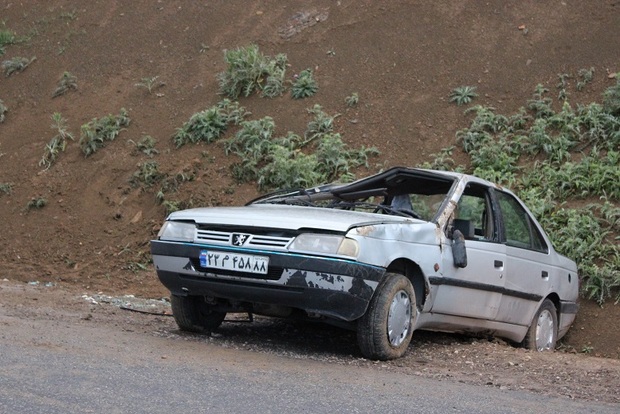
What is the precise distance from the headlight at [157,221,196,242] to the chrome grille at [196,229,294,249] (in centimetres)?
8

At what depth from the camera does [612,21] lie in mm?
14562

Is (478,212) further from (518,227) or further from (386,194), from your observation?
(386,194)

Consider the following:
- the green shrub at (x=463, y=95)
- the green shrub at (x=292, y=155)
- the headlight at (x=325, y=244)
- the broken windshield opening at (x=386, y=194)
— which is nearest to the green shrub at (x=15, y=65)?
the green shrub at (x=292, y=155)

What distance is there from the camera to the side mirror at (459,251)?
7309 millimetres

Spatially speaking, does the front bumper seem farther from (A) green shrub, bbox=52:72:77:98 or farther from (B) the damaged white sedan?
(A) green shrub, bbox=52:72:77:98

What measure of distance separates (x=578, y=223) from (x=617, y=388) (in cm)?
443

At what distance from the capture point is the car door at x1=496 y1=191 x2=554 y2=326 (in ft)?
26.2

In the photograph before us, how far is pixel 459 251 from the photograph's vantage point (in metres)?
7.31

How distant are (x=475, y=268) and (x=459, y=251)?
0.99 feet

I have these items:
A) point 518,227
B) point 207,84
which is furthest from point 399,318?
point 207,84

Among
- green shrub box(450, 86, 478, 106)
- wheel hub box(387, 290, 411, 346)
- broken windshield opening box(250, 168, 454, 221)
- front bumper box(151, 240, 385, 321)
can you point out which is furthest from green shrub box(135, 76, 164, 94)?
wheel hub box(387, 290, 411, 346)

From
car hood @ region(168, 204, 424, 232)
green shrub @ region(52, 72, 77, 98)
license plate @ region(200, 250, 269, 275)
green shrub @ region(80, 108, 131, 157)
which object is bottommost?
license plate @ region(200, 250, 269, 275)

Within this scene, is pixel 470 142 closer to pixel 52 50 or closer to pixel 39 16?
pixel 52 50

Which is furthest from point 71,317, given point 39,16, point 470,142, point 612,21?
point 39,16
